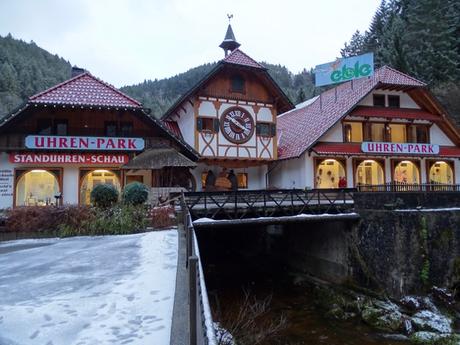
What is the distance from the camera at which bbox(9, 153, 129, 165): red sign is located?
20.2 m

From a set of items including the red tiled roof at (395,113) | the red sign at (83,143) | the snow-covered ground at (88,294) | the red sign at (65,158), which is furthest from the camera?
the red tiled roof at (395,113)

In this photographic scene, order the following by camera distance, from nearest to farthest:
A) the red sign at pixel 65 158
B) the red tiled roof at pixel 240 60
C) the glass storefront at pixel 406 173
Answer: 1. the red sign at pixel 65 158
2. the red tiled roof at pixel 240 60
3. the glass storefront at pixel 406 173

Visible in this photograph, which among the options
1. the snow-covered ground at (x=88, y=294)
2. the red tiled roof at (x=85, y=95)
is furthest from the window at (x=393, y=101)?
the snow-covered ground at (x=88, y=294)

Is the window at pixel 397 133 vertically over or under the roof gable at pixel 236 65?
under

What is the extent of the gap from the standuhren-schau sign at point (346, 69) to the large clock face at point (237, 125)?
8452 mm

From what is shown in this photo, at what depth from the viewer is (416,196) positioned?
17781 mm

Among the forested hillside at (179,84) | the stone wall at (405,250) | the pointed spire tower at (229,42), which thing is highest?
the forested hillside at (179,84)

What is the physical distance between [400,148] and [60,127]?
2267cm

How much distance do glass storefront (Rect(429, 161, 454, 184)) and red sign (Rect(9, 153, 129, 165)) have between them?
949 inches

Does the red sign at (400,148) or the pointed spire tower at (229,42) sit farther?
the pointed spire tower at (229,42)

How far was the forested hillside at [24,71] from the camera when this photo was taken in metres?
68.3

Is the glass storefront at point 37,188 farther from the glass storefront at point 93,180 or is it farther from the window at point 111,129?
the window at point 111,129

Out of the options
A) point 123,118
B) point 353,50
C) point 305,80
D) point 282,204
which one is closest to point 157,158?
point 123,118

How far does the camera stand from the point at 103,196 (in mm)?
16016
